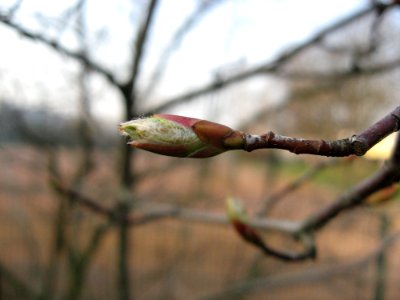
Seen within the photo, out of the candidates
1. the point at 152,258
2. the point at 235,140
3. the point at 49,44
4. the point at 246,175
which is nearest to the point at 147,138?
the point at 235,140

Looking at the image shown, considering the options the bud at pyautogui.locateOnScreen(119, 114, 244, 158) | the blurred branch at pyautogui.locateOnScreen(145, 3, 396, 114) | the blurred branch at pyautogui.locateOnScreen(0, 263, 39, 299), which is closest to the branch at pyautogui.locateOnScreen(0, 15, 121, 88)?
the blurred branch at pyautogui.locateOnScreen(145, 3, 396, 114)

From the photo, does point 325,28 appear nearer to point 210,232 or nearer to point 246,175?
point 210,232

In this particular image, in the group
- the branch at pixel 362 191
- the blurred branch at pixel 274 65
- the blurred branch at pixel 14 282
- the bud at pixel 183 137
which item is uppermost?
the blurred branch at pixel 274 65

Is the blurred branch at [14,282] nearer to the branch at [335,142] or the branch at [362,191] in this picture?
the branch at [362,191]

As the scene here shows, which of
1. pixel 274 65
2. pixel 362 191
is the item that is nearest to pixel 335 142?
pixel 362 191

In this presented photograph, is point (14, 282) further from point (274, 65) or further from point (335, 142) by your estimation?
point (335, 142)

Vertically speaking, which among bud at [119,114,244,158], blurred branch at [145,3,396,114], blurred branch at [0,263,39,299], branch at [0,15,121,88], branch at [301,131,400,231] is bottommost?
blurred branch at [0,263,39,299]

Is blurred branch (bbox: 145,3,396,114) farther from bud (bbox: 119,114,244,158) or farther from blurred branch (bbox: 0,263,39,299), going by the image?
blurred branch (bbox: 0,263,39,299)

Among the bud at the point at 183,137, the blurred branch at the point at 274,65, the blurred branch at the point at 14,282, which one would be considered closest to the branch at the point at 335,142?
the bud at the point at 183,137
